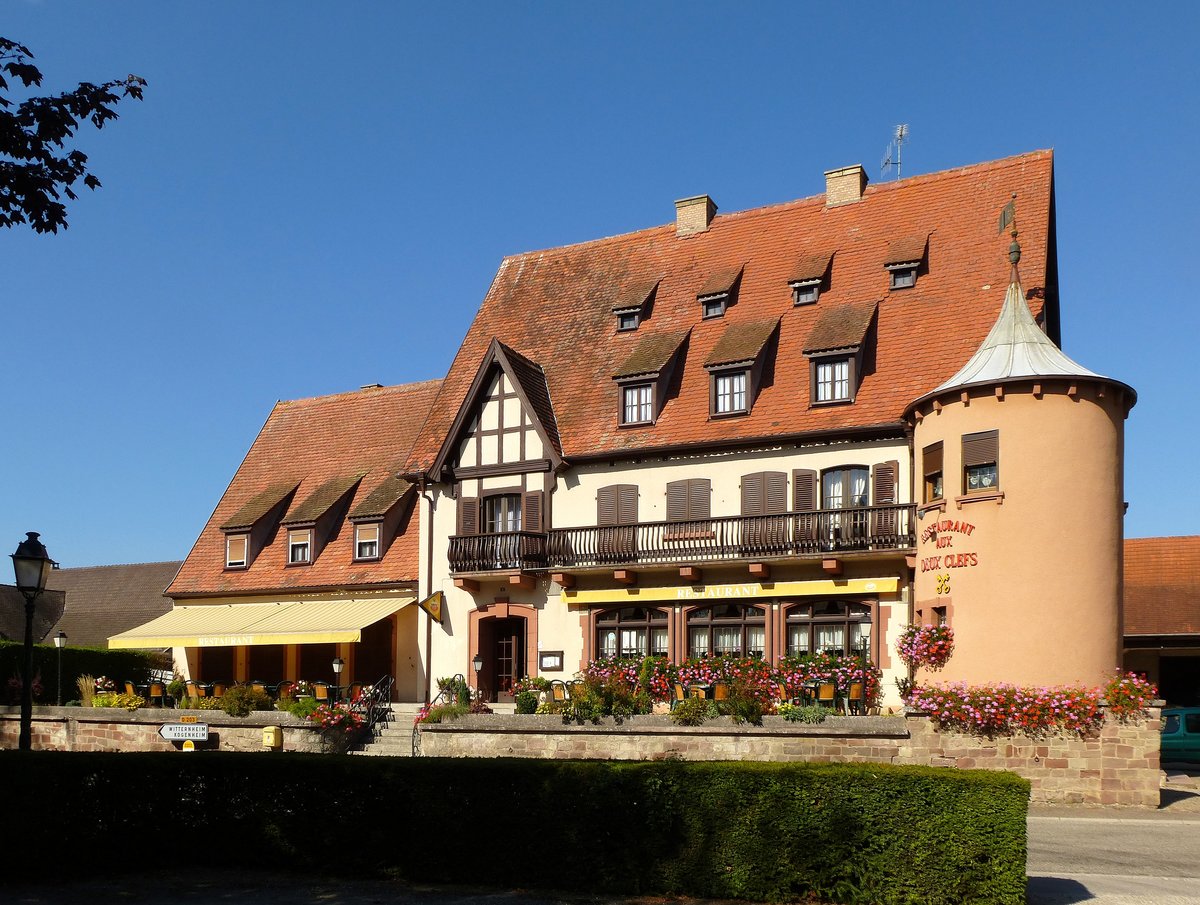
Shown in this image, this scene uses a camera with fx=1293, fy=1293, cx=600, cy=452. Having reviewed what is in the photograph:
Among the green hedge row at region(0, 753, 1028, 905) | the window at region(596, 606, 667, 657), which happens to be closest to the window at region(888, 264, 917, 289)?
the window at region(596, 606, 667, 657)

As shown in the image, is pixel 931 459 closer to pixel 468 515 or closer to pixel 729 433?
pixel 729 433

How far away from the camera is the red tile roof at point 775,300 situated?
28531mm

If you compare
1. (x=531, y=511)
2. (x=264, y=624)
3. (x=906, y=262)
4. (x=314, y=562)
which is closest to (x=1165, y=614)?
(x=906, y=262)

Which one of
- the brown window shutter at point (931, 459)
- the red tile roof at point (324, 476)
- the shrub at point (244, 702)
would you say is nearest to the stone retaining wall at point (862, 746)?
the brown window shutter at point (931, 459)

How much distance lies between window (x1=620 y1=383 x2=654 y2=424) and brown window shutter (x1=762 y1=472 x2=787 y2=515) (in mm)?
3709

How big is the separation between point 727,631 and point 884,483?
15.9 ft

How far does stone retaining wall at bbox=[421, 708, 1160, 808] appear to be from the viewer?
2160 centimetres

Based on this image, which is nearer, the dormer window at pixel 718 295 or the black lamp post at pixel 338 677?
the black lamp post at pixel 338 677

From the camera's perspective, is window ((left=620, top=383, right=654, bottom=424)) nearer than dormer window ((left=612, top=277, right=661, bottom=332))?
Yes

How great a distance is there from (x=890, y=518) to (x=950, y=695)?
15.3 ft

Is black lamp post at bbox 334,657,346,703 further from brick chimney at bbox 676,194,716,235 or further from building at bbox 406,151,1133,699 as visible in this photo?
brick chimney at bbox 676,194,716,235

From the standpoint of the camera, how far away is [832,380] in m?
28.7

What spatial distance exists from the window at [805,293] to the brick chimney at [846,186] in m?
3.37

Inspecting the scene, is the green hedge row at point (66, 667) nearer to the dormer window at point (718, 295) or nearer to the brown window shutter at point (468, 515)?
the brown window shutter at point (468, 515)
